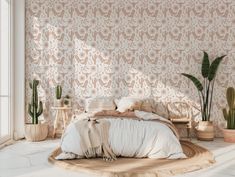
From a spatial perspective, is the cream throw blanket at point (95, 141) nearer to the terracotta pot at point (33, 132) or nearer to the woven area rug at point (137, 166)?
the woven area rug at point (137, 166)

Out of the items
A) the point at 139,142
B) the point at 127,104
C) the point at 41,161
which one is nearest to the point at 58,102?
the point at 127,104

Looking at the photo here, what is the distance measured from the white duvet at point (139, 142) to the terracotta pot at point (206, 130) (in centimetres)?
174

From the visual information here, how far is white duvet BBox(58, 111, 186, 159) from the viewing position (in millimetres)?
4320

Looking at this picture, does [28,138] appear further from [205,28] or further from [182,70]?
[205,28]

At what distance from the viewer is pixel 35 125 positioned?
5695 mm

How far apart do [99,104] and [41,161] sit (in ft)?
6.30

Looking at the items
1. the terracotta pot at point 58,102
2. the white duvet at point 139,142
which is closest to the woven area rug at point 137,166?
the white duvet at point 139,142

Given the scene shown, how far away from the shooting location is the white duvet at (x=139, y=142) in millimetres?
4320

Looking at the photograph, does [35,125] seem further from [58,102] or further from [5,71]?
[5,71]

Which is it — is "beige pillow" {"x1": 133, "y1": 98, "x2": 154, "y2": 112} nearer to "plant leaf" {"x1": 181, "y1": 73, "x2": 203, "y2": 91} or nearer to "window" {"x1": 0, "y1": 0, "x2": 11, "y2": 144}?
"plant leaf" {"x1": 181, "y1": 73, "x2": 203, "y2": 91}

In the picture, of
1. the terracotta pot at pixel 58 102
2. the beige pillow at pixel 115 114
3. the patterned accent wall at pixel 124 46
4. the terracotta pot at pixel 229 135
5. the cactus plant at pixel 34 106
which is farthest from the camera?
the patterned accent wall at pixel 124 46

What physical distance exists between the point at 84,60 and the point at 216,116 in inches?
115

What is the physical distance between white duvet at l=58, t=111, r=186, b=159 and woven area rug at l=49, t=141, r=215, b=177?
0.35 feet

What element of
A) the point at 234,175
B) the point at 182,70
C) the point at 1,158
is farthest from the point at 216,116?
the point at 1,158
